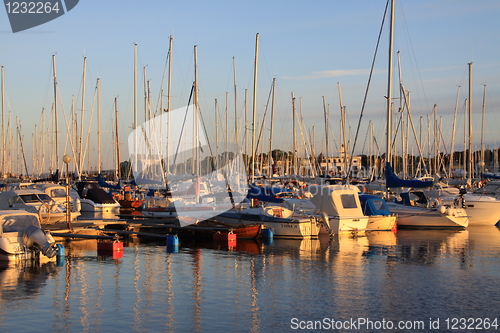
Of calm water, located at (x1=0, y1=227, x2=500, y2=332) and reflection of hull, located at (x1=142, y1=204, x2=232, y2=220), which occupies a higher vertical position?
reflection of hull, located at (x1=142, y1=204, x2=232, y2=220)

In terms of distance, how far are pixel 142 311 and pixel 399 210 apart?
24228 millimetres

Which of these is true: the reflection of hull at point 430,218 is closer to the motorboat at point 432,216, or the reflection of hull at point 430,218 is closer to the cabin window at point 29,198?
the motorboat at point 432,216

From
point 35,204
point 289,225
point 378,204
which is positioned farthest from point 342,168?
point 35,204

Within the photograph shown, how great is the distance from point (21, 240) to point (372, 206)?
1957 centimetres

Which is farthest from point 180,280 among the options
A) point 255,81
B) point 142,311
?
point 255,81

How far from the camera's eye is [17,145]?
3130 inches

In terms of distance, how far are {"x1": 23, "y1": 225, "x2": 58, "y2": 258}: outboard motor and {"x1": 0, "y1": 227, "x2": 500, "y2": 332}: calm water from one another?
0.60 meters

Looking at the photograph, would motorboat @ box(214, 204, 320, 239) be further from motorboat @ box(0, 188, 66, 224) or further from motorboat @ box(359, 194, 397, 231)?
motorboat @ box(0, 188, 66, 224)

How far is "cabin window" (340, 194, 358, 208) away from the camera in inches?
1262

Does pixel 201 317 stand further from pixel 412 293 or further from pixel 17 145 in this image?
pixel 17 145

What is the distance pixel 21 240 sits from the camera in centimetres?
2220

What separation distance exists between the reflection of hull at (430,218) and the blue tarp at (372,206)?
7.68 ft

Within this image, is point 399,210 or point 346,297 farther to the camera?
point 399,210

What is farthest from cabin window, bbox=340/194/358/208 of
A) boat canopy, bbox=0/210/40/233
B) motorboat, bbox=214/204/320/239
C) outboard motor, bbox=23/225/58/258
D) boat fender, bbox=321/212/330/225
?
boat canopy, bbox=0/210/40/233
